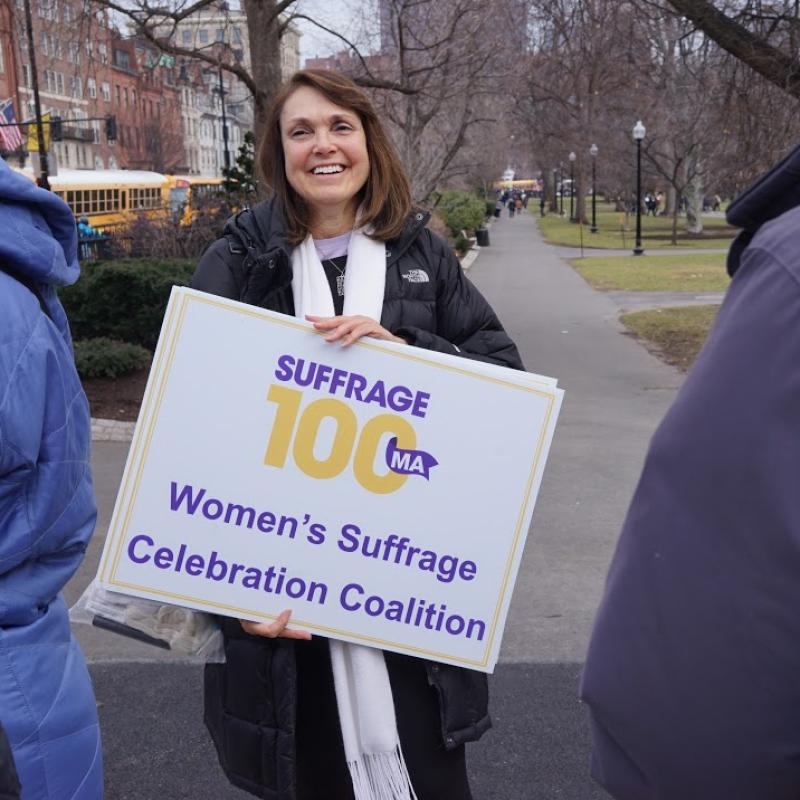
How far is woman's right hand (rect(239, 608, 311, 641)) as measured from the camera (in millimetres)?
2354

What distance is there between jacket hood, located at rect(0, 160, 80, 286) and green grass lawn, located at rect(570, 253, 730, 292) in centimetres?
1703

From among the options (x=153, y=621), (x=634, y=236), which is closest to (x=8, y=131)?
(x=634, y=236)

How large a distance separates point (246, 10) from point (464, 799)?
10.9 metres

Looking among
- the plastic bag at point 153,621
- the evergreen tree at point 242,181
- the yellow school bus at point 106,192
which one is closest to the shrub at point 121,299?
the evergreen tree at point 242,181

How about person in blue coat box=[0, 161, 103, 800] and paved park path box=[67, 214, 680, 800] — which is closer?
person in blue coat box=[0, 161, 103, 800]

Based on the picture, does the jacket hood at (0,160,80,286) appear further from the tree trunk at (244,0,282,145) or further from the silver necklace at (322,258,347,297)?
the tree trunk at (244,0,282,145)

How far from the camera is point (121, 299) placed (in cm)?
1073

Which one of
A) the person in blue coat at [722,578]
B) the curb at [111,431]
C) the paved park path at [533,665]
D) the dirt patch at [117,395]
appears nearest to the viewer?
the person in blue coat at [722,578]

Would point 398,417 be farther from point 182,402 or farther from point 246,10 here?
point 246,10

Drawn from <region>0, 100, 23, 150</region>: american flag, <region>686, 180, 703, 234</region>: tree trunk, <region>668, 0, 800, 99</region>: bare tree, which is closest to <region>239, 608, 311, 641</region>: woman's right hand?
<region>668, 0, 800, 99</region>: bare tree

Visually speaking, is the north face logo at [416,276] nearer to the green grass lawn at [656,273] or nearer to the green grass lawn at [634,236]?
the green grass lawn at [656,273]

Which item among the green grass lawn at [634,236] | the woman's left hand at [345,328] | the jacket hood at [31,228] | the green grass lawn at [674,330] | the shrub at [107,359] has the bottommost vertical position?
the green grass lawn at [634,236]

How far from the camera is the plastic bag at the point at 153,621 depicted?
240 centimetres

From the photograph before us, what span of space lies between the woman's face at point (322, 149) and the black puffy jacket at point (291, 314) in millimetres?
115
